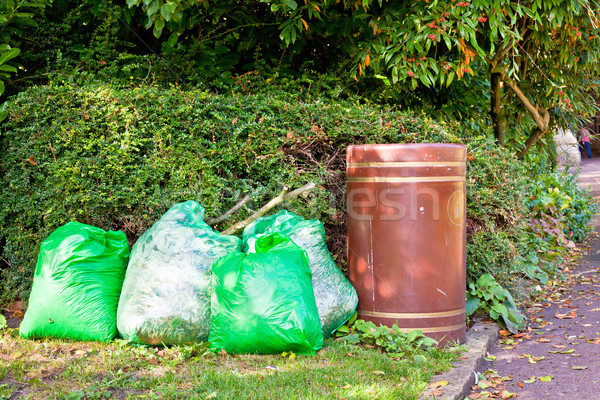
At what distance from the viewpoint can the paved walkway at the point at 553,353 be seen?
2.92m

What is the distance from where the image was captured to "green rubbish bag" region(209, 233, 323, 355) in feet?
9.38

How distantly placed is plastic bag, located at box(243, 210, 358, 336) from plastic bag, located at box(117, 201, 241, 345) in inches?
12.0

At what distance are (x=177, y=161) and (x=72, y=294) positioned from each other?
113 cm

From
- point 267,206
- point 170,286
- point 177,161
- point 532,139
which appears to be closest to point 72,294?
point 170,286

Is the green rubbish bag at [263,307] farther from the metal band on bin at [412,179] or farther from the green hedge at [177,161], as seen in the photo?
the green hedge at [177,161]

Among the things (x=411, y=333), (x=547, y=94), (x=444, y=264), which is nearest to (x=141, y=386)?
(x=411, y=333)

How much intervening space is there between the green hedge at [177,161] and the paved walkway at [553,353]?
56 cm

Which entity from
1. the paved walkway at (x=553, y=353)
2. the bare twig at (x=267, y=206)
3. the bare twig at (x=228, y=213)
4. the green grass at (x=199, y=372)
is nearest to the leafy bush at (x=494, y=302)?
the paved walkway at (x=553, y=353)

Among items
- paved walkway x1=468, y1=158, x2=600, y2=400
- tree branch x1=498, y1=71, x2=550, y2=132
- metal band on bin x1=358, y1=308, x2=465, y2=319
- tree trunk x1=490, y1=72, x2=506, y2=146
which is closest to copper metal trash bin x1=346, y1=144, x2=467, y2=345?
metal band on bin x1=358, y1=308, x2=465, y2=319

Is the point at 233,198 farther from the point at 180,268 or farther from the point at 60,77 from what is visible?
the point at 60,77

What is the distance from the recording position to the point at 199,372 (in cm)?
269

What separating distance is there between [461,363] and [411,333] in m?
0.31

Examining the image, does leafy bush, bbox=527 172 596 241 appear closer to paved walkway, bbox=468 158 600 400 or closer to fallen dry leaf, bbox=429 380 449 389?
paved walkway, bbox=468 158 600 400

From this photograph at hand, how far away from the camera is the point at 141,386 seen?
8.23 feet
